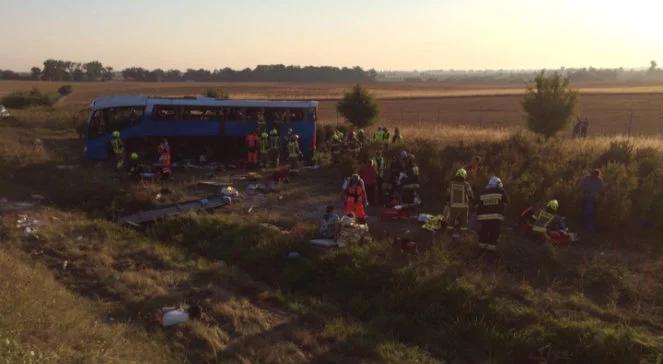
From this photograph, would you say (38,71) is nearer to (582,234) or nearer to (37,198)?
(37,198)

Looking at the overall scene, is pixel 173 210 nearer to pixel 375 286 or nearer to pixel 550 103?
pixel 375 286

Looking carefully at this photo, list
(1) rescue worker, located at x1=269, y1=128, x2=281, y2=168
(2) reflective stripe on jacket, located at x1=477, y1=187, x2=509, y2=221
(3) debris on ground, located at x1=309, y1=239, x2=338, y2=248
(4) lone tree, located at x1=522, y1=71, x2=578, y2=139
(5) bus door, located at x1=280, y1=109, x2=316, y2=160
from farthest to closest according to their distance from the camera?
(5) bus door, located at x1=280, y1=109, x2=316, y2=160 → (4) lone tree, located at x1=522, y1=71, x2=578, y2=139 → (1) rescue worker, located at x1=269, y1=128, x2=281, y2=168 → (3) debris on ground, located at x1=309, y1=239, x2=338, y2=248 → (2) reflective stripe on jacket, located at x1=477, y1=187, x2=509, y2=221

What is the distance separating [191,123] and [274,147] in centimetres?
347

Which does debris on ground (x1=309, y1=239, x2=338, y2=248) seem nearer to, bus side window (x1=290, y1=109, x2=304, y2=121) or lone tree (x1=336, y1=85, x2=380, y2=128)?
bus side window (x1=290, y1=109, x2=304, y2=121)

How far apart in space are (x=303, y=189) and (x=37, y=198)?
785 cm

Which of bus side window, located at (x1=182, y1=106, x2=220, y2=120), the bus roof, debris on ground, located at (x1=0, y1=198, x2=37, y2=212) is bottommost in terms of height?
debris on ground, located at (x1=0, y1=198, x2=37, y2=212)

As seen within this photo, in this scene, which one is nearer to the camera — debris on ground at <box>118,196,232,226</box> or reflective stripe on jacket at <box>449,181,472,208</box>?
reflective stripe on jacket at <box>449,181,472,208</box>

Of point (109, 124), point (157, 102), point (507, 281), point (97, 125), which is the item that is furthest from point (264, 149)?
point (507, 281)

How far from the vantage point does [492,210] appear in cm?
1064

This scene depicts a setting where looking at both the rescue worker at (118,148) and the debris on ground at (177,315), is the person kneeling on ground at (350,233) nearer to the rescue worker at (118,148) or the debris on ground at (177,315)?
the debris on ground at (177,315)

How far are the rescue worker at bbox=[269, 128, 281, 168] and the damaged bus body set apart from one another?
115cm

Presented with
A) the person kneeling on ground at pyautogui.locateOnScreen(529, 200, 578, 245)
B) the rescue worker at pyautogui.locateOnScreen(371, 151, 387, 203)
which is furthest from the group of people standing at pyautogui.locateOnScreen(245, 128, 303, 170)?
the person kneeling on ground at pyautogui.locateOnScreen(529, 200, 578, 245)

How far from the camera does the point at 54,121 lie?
34219mm

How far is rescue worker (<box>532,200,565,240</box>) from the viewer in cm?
1136
